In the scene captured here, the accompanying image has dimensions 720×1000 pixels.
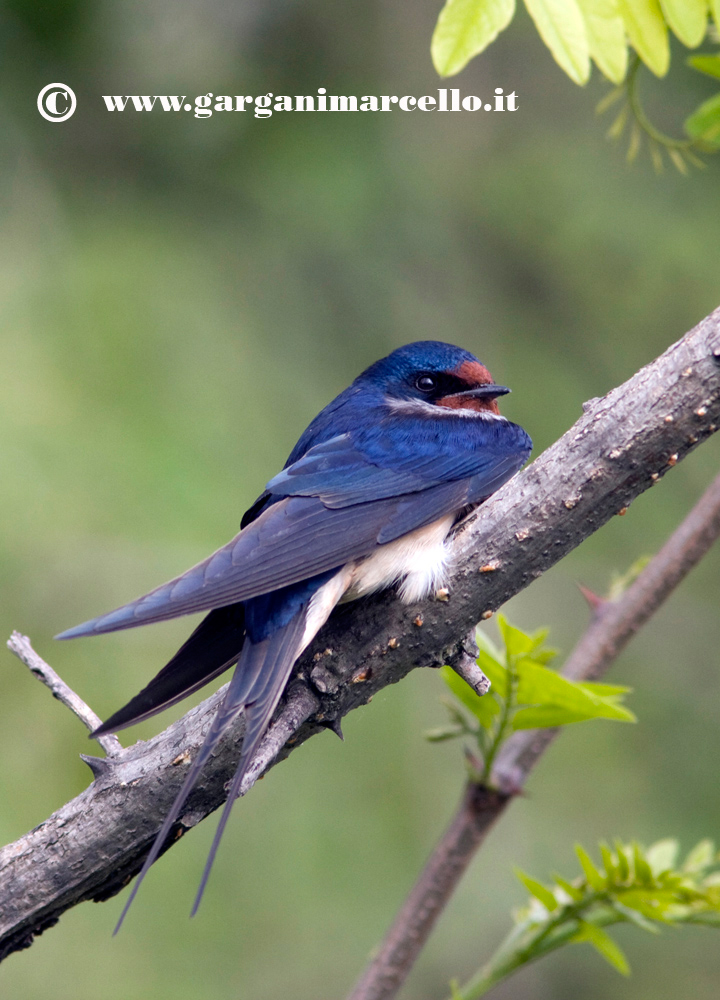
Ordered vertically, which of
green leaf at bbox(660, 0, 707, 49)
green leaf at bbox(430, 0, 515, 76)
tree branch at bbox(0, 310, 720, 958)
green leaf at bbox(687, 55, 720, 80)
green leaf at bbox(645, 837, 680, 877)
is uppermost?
green leaf at bbox(430, 0, 515, 76)

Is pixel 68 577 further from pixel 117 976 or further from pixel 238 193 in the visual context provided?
pixel 238 193

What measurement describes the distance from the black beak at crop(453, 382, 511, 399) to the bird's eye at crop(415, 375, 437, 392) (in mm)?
43

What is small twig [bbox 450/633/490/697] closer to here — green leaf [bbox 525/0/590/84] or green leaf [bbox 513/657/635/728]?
green leaf [bbox 513/657/635/728]

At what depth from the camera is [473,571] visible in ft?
3.76

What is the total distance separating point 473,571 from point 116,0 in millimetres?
2509

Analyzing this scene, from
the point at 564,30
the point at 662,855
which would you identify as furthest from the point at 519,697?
the point at 564,30

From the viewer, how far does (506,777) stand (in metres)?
1.42

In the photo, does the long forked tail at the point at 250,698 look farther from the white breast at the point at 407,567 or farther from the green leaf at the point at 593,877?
the green leaf at the point at 593,877

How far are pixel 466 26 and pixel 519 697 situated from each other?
803mm

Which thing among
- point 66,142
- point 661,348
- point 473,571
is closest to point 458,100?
point 661,348

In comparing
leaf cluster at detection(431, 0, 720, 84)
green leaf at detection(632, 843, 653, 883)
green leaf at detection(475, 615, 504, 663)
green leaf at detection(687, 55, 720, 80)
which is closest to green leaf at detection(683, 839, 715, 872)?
green leaf at detection(632, 843, 653, 883)

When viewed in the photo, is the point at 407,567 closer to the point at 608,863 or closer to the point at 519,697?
the point at 519,697

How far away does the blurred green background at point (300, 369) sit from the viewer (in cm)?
239

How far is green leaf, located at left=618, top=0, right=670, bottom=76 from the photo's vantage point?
1228mm
